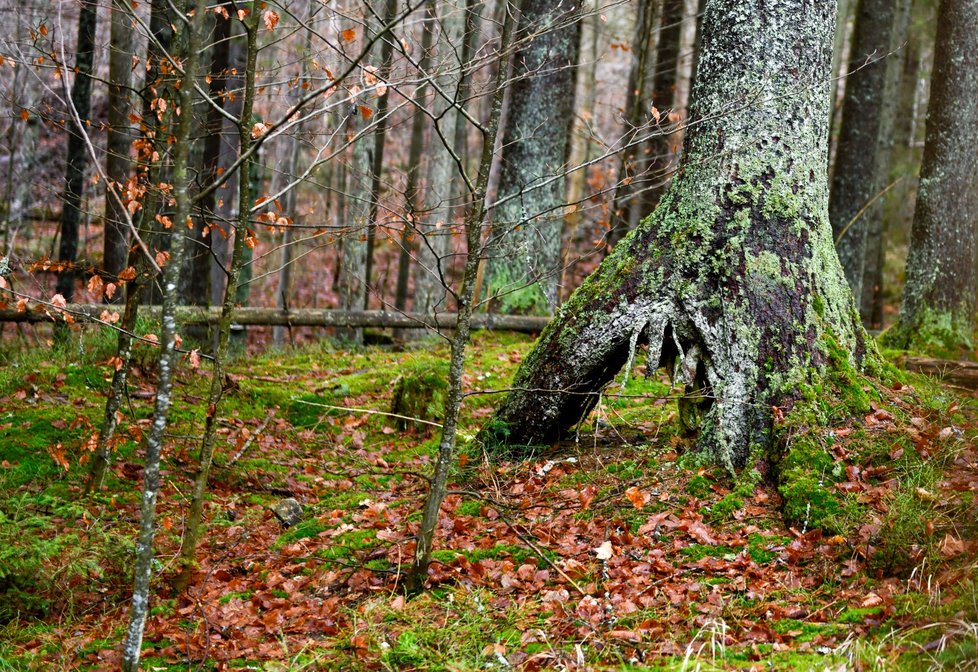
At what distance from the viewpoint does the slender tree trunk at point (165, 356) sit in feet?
12.3

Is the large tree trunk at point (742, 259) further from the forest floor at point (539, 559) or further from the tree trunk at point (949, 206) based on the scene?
the tree trunk at point (949, 206)

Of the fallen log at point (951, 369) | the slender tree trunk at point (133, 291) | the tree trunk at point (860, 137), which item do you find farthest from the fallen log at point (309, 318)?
the tree trunk at point (860, 137)

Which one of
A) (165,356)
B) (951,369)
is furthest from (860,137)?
(165,356)

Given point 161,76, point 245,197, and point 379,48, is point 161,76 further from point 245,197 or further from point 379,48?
point 379,48

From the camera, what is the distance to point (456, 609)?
4227mm

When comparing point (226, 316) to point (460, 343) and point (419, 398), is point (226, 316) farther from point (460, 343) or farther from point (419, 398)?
point (419, 398)

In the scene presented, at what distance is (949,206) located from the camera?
9.68 meters

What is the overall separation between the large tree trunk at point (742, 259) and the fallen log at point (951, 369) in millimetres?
2350

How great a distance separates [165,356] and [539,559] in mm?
2384

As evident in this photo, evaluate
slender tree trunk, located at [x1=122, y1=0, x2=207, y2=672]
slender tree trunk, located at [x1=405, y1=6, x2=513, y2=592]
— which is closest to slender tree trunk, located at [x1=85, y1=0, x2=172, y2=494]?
slender tree trunk, located at [x1=122, y1=0, x2=207, y2=672]

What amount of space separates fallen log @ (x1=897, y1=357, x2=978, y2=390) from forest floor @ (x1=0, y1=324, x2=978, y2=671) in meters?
1.61

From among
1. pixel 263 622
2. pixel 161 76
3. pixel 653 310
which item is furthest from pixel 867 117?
pixel 263 622

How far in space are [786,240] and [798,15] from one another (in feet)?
4.98

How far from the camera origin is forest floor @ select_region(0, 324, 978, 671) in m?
3.76
